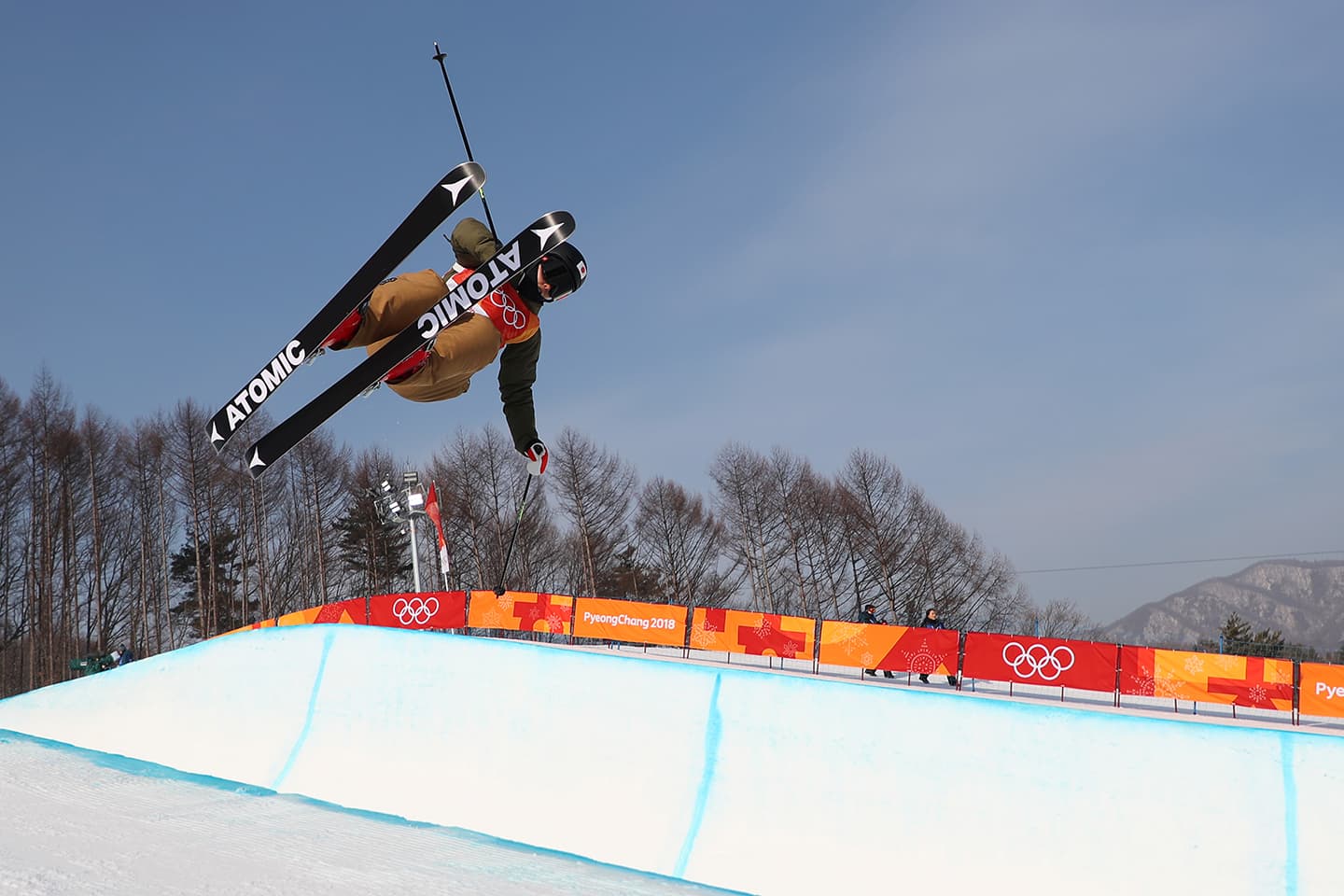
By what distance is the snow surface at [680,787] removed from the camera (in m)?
3.77

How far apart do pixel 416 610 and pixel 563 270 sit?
16309mm

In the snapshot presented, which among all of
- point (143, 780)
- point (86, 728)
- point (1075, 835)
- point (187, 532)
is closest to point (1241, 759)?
point (1075, 835)

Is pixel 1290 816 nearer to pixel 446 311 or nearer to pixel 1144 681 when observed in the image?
pixel 446 311

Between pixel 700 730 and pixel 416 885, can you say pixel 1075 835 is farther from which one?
pixel 416 885

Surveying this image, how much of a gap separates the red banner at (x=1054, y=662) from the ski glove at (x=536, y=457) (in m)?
11.0

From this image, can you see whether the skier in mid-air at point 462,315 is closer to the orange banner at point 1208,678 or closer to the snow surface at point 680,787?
the snow surface at point 680,787

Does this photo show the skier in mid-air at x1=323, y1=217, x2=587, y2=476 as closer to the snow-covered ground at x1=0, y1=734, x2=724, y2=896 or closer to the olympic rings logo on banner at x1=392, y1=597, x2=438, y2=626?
the snow-covered ground at x1=0, y1=734, x2=724, y2=896

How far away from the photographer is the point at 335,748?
570 centimetres

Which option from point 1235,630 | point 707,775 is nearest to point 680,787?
point 707,775

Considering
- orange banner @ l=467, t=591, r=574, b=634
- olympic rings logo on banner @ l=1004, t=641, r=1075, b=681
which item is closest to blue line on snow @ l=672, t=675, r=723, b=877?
olympic rings logo on banner @ l=1004, t=641, r=1075, b=681

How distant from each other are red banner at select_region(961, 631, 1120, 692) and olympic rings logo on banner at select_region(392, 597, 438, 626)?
11.4 meters

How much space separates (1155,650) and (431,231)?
1412 cm

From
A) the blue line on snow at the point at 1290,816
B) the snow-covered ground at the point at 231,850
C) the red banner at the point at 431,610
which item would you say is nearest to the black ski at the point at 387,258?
the snow-covered ground at the point at 231,850

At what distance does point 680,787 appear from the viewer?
4.68m
